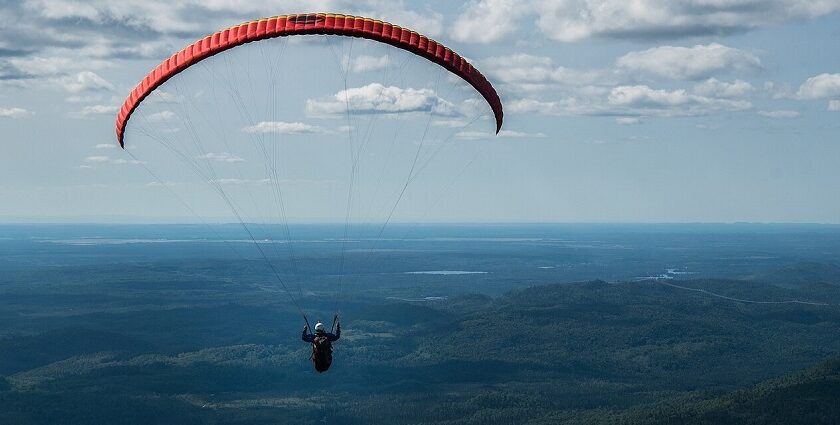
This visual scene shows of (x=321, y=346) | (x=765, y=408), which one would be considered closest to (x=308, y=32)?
(x=321, y=346)

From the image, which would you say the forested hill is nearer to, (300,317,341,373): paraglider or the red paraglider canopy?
(300,317,341,373): paraglider

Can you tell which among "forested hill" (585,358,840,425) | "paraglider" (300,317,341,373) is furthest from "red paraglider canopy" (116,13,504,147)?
"forested hill" (585,358,840,425)

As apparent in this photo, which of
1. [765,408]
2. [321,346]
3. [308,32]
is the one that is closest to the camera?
[308,32]

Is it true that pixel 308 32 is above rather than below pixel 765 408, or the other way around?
above

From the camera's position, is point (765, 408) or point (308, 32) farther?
point (765, 408)

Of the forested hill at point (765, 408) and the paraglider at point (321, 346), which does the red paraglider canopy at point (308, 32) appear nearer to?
the paraglider at point (321, 346)

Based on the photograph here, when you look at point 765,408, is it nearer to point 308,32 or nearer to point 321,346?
point 321,346

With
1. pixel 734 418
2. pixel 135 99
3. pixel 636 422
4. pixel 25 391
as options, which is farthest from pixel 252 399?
pixel 135 99
